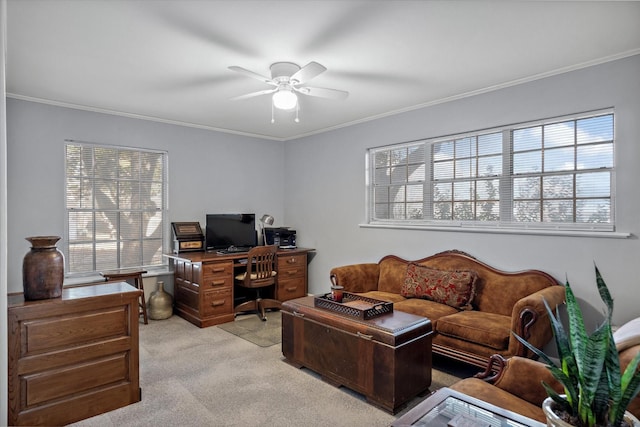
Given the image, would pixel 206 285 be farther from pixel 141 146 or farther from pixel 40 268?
pixel 40 268

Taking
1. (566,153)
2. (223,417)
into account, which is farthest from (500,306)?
(223,417)

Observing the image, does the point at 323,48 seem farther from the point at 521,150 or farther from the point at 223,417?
the point at 223,417

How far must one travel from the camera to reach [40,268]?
2.21 m

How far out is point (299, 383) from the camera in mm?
2938

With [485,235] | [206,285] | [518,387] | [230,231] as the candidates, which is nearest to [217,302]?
[206,285]

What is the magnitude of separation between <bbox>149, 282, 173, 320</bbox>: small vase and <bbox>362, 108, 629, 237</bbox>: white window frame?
2692 mm

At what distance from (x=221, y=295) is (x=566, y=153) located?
3.87 m

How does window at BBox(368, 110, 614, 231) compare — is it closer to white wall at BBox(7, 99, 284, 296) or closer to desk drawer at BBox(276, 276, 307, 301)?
desk drawer at BBox(276, 276, 307, 301)

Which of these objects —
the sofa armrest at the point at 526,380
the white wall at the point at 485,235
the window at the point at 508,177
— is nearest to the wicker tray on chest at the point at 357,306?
the sofa armrest at the point at 526,380

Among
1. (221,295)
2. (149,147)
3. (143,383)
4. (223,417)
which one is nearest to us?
(223,417)

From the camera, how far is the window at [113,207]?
4297 millimetres

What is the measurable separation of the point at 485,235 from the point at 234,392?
8.90ft

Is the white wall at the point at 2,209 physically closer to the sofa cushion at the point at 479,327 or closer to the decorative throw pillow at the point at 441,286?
the sofa cushion at the point at 479,327

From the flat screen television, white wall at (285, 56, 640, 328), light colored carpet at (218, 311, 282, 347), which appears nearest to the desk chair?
light colored carpet at (218, 311, 282, 347)
